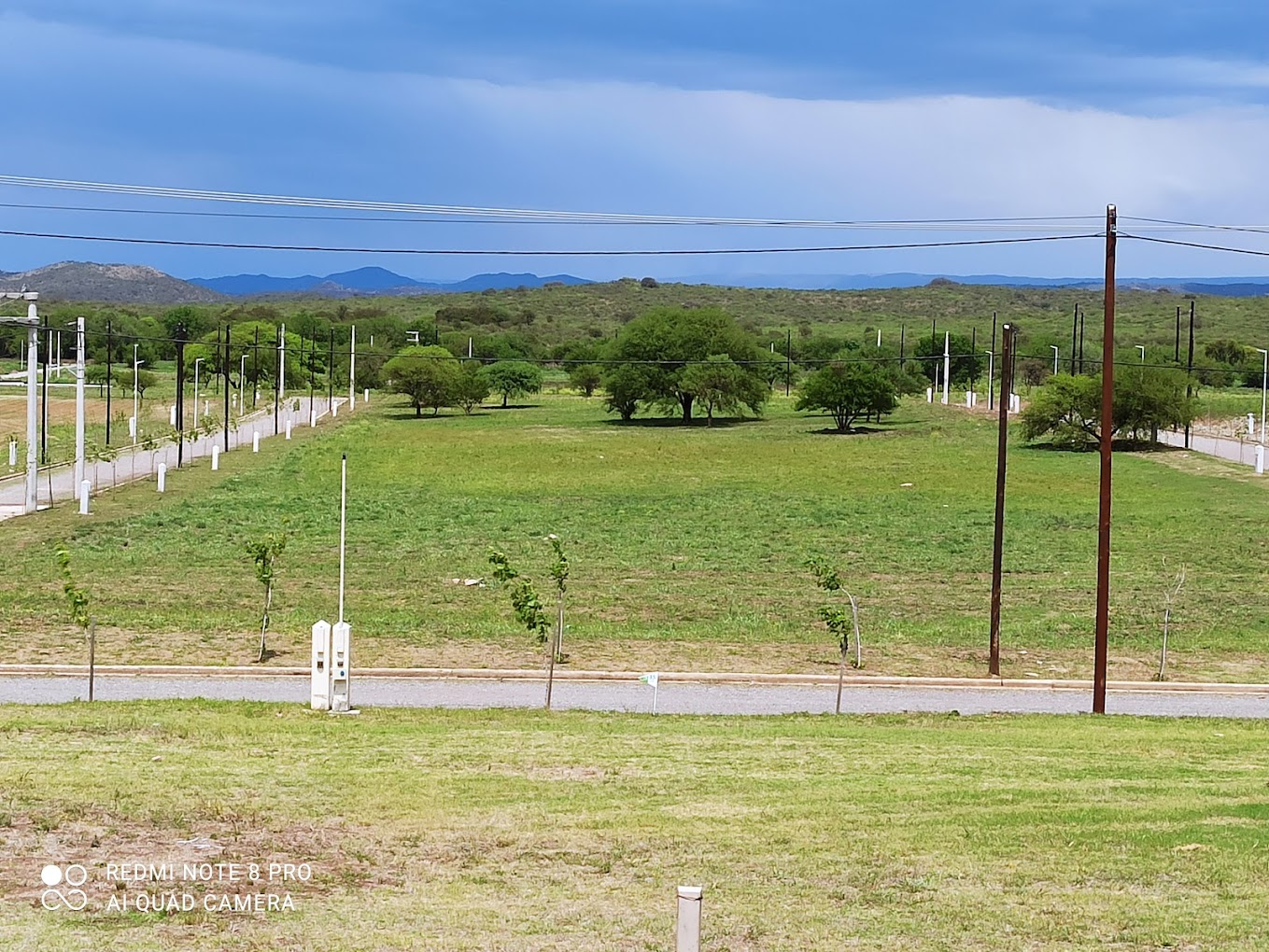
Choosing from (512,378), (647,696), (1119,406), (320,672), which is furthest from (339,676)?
(512,378)

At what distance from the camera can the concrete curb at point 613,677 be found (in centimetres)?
2147

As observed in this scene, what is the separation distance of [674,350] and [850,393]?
659 inches

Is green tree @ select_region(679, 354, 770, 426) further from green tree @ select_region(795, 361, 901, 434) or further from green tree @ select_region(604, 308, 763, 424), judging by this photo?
green tree @ select_region(795, 361, 901, 434)

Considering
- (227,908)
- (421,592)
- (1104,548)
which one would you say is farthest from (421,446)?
(227,908)

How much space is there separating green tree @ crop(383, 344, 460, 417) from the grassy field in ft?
293

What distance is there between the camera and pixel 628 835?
10.8 metres

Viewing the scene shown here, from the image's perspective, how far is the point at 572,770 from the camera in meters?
13.2

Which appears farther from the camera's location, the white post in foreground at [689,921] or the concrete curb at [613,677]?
the concrete curb at [613,677]

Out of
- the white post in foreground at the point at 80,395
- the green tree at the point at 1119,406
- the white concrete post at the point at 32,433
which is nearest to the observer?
the white concrete post at the point at 32,433

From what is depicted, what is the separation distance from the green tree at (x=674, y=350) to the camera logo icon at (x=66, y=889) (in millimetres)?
88022

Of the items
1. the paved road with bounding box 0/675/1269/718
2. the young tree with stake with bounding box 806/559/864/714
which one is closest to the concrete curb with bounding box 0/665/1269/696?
the paved road with bounding box 0/675/1269/718

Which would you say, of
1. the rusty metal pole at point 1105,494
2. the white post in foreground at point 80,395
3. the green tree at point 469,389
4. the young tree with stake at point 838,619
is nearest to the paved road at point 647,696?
the rusty metal pole at point 1105,494

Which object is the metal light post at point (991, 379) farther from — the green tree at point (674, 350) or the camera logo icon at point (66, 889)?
the camera logo icon at point (66, 889)

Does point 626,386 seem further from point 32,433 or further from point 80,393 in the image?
point 32,433
